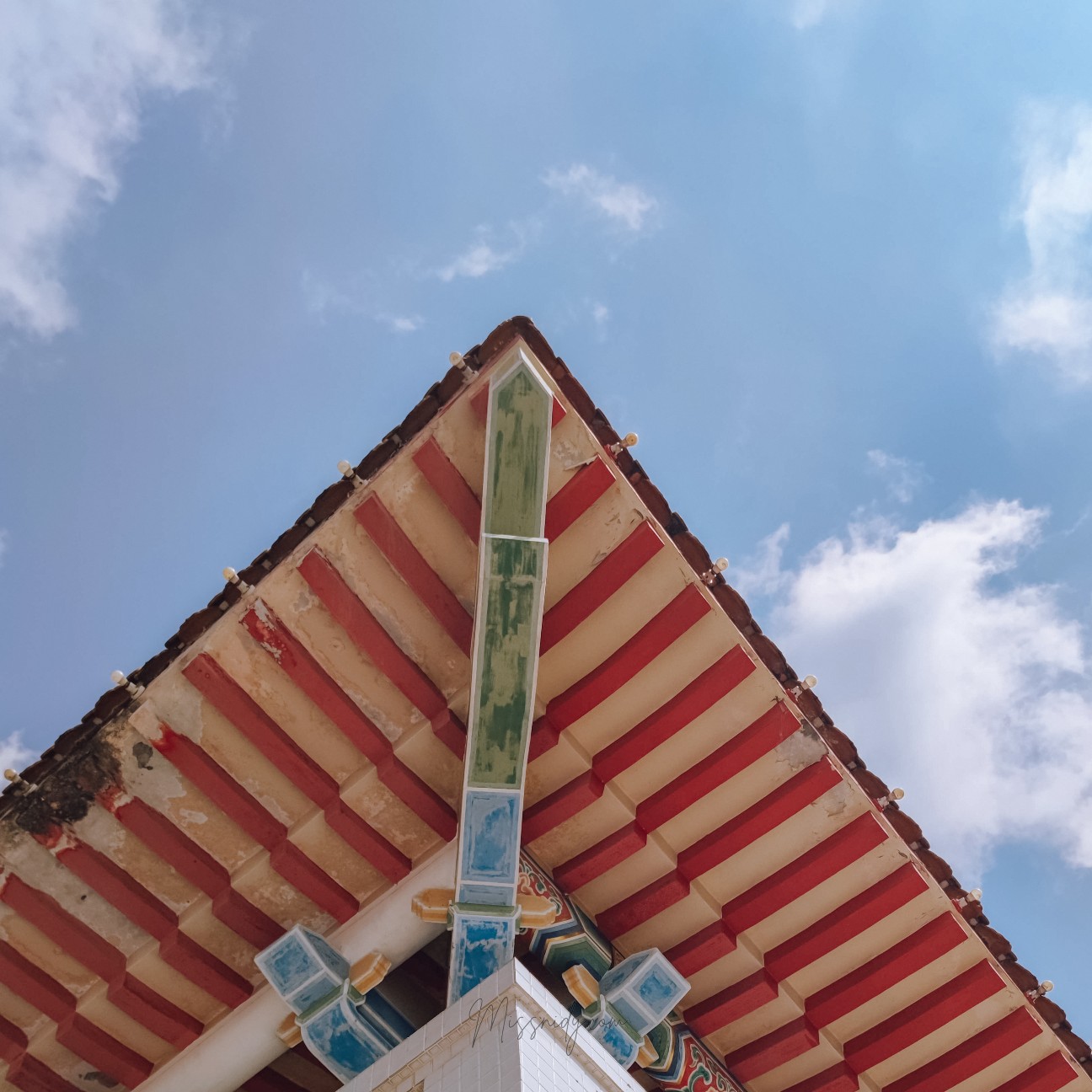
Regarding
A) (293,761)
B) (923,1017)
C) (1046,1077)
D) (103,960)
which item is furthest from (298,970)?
(1046,1077)

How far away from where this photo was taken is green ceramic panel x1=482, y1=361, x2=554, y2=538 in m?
5.62

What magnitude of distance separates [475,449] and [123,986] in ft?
11.8

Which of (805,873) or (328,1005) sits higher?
(328,1005)

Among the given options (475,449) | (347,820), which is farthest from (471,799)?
(475,449)

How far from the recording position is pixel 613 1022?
20.5ft

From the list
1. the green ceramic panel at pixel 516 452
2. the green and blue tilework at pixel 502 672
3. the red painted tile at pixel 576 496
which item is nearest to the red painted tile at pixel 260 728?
the green and blue tilework at pixel 502 672

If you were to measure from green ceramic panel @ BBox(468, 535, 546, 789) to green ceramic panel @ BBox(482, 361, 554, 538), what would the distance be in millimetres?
114

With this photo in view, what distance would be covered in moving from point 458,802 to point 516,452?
2229mm

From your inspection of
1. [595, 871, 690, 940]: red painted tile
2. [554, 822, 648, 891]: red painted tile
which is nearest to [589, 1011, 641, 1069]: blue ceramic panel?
→ [595, 871, 690, 940]: red painted tile

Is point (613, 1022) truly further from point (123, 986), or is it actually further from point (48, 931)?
point (48, 931)

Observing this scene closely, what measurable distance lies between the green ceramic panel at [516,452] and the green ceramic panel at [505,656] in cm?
11

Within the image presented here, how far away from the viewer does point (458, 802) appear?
650 centimetres

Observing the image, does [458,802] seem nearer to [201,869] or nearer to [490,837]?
→ [490,837]

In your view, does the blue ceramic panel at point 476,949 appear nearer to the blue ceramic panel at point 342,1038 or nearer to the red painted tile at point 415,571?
the blue ceramic panel at point 342,1038
